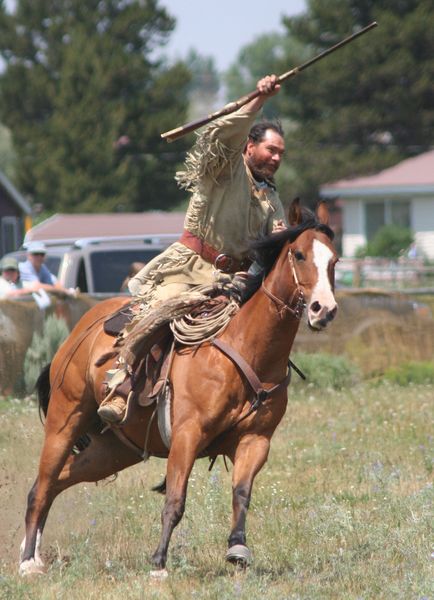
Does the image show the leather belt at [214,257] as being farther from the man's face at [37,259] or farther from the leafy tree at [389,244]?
the leafy tree at [389,244]

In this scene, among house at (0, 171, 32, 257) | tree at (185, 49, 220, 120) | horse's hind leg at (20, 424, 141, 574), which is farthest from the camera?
tree at (185, 49, 220, 120)

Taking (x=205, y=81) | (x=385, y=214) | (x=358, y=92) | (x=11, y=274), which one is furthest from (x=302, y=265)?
(x=205, y=81)

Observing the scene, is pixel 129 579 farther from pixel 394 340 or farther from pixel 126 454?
pixel 394 340

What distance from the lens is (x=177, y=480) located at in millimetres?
7148

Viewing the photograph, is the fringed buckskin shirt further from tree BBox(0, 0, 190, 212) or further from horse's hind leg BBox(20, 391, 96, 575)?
tree BBox(0, 0, 190, 212)

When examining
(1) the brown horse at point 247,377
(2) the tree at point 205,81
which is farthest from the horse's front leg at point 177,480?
(2) the tree at point 205,81

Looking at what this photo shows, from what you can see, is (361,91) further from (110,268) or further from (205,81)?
(205,81)

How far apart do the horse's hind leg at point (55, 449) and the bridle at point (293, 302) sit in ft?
5.51

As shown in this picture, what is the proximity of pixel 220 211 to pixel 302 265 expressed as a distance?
2.43 feet

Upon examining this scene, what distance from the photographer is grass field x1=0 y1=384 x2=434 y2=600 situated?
6.91 metres

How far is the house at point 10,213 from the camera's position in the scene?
50.4 meters

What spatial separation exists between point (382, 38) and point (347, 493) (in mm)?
42305

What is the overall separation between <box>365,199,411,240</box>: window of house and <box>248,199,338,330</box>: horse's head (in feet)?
135

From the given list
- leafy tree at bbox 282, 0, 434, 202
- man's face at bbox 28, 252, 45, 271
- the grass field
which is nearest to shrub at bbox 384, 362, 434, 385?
the grass field
